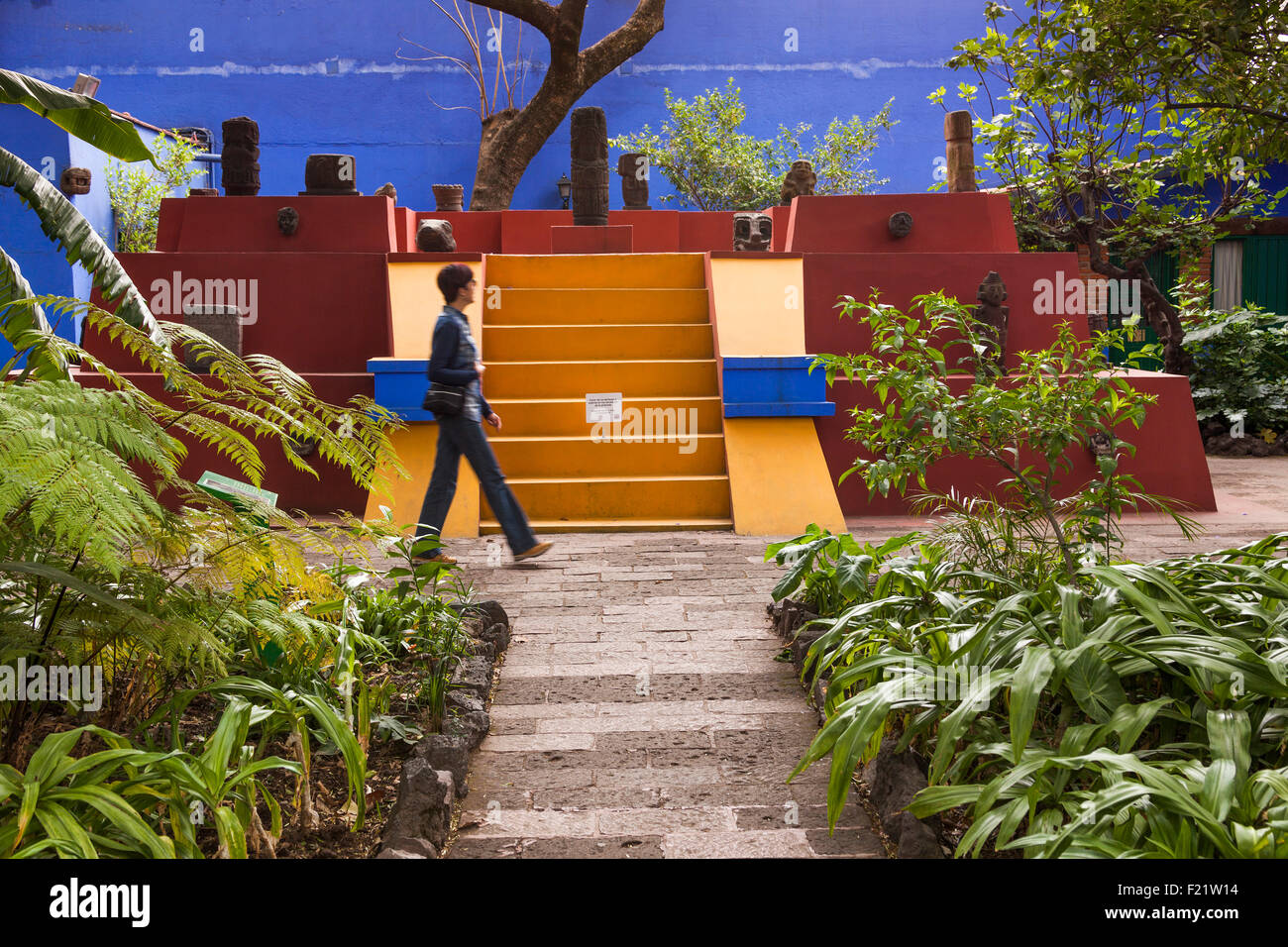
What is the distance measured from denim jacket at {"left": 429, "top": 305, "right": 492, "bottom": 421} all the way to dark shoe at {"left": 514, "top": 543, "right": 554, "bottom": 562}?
3.00ft

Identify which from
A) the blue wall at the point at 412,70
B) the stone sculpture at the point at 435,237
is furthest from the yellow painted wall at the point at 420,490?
the blue wall at the point at 412,70

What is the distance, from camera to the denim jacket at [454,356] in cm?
609

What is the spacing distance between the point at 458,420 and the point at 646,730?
2861 millimetres

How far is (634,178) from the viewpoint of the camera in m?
13.9

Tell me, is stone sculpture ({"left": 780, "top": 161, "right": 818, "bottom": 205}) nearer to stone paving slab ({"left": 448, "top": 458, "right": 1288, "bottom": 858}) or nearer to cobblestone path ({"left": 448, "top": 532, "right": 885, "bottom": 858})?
stone paving slab ({"left": 448, "top": 458, "right": 1288, "bottom": 858})

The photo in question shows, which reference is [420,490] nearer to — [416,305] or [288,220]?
[416,305]

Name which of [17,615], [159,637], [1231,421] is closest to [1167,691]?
[159,637]

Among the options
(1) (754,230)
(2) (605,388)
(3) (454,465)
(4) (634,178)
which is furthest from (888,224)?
(3) (454,465)

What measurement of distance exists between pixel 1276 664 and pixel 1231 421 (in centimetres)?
1207

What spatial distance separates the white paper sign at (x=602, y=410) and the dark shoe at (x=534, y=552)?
69.2 inches

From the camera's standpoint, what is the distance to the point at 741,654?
187 inches

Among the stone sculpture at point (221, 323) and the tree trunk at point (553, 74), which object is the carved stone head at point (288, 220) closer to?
the stone sculpture at point (221, 323)

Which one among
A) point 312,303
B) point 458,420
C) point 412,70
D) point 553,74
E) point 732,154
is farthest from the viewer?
point 412,70

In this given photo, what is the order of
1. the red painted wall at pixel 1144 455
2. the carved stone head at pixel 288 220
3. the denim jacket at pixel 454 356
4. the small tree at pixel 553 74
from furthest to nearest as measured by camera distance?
the small tree at pixel 553 74 → the carved stone head at pixel 288 220 → the red painted wall at pixel 1144 455 → the denim jacket at pixel 454 356
